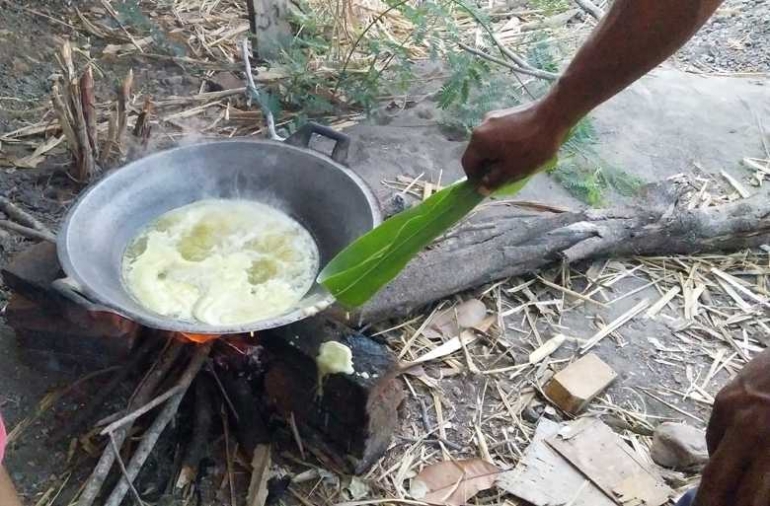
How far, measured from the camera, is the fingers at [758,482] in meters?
1.11

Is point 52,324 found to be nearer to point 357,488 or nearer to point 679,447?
point 357,488

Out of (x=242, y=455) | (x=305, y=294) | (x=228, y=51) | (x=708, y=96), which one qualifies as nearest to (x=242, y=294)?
(x=305, y=294)

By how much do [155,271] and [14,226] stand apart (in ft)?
2.06

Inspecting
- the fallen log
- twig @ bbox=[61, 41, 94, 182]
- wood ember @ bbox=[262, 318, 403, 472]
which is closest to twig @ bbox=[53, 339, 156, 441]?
wood ember @ bbox=[262, 318, 403, 472]

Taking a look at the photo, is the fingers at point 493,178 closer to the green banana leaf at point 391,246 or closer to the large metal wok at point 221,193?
the green banana leaf at point 391,246

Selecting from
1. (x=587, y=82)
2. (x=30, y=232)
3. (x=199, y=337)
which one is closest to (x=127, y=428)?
(x=199, y=337)

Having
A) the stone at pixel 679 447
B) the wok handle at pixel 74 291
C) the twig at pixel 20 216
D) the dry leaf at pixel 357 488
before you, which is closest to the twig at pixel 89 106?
the twig at pixel 20 216

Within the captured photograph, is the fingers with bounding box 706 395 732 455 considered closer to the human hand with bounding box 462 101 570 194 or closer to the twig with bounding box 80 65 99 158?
the human hand with bounding box 462 101 570 194

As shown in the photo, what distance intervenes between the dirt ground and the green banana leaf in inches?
28.7

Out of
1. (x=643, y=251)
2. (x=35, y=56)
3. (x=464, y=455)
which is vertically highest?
(x=643, y=251)

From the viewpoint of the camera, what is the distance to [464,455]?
7.70ft

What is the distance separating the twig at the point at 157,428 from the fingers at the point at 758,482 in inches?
57.1

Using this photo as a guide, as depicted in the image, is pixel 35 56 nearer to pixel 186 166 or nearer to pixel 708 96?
pixel 186 166

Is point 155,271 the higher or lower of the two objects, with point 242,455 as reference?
higher
